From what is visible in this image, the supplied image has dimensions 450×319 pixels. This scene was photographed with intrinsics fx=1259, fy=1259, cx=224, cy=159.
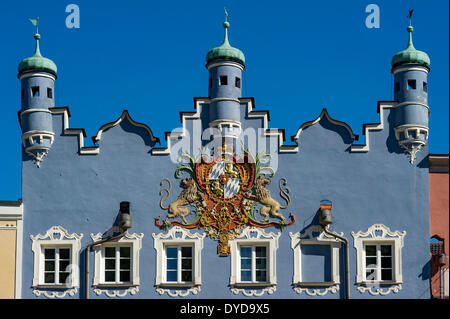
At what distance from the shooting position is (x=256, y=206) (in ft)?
125

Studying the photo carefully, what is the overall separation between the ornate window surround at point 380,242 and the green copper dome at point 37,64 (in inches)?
419

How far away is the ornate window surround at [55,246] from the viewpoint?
124ft

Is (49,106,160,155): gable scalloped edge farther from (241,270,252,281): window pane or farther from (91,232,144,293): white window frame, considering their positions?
(241,270,252,281): window pane

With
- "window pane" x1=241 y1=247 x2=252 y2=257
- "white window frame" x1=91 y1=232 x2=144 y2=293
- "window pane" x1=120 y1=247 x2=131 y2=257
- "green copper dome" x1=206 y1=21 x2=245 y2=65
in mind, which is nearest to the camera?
"white window frame" x1=91 y1=232 x2=144 y2=293

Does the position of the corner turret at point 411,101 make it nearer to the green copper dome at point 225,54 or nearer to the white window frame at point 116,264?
the green copper dome at point 225,54

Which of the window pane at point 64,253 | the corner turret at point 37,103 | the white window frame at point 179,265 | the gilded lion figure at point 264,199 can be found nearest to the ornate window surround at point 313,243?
the gilded lion figure at point 264,199

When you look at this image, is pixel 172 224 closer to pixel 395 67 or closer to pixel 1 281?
pixel 1 281

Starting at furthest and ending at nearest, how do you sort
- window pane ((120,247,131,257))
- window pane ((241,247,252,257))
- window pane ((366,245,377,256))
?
window pane ((120,247,131,257)) → window pane ((241,247,252,257)) → window pane ((366,245,377,256))

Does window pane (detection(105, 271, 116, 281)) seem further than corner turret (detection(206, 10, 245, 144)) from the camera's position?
No

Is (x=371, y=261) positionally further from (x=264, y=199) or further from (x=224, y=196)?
(x=224, y=196)

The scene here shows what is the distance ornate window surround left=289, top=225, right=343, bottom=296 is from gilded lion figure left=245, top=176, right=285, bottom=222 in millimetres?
842

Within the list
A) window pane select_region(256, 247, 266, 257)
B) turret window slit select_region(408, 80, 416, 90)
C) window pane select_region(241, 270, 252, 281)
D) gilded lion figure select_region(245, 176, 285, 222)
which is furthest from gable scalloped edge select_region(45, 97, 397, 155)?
window pane select_region(241, 270, 252, 281)

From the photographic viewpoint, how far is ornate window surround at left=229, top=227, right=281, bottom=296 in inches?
1480
